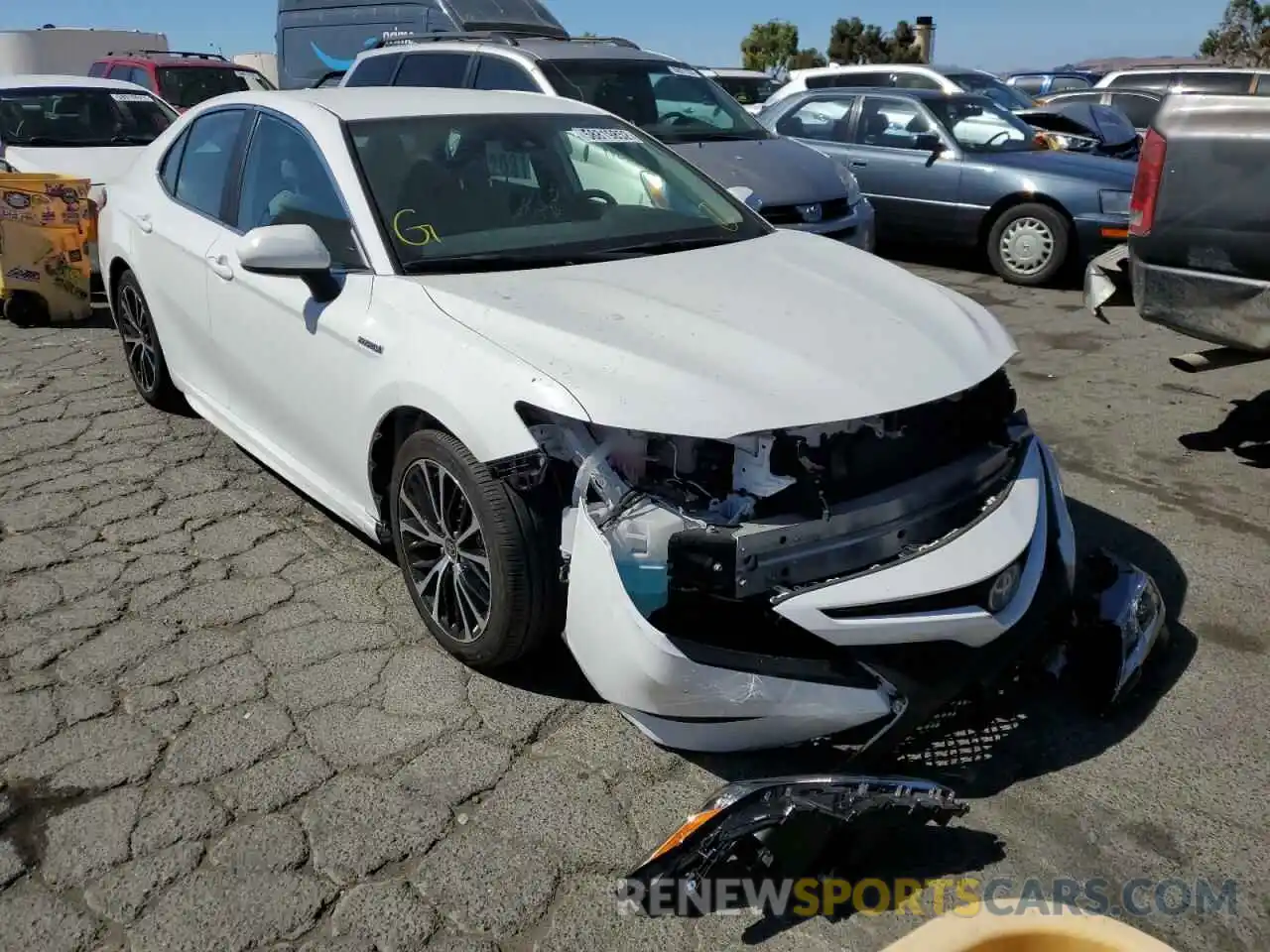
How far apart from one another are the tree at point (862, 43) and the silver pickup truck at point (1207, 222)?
115ft

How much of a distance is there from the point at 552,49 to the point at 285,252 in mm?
5408

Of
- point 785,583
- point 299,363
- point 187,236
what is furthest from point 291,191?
point 785,583

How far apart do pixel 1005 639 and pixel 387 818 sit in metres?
1.61

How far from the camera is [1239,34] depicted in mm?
37844

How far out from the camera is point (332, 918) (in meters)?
2.38

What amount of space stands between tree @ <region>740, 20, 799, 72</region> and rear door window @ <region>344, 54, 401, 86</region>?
34.7 meters

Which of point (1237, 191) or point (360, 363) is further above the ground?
point (1237, 191)

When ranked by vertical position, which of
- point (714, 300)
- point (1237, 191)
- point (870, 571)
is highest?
point (1237, 191)

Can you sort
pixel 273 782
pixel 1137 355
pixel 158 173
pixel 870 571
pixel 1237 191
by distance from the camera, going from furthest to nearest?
pixel 1137 355
pixel 158 173
pixel 1237 191
pixel 273 782
pixel 870 571

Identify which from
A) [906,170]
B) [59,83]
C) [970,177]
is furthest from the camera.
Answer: [59,83]

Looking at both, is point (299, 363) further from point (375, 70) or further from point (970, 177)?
point (970, 177)

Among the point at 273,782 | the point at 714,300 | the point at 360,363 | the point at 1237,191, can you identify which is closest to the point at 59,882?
the point at 273,782

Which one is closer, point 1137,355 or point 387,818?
point 387,818

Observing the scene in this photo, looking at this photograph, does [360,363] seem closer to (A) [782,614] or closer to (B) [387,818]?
(B) [387,818]
